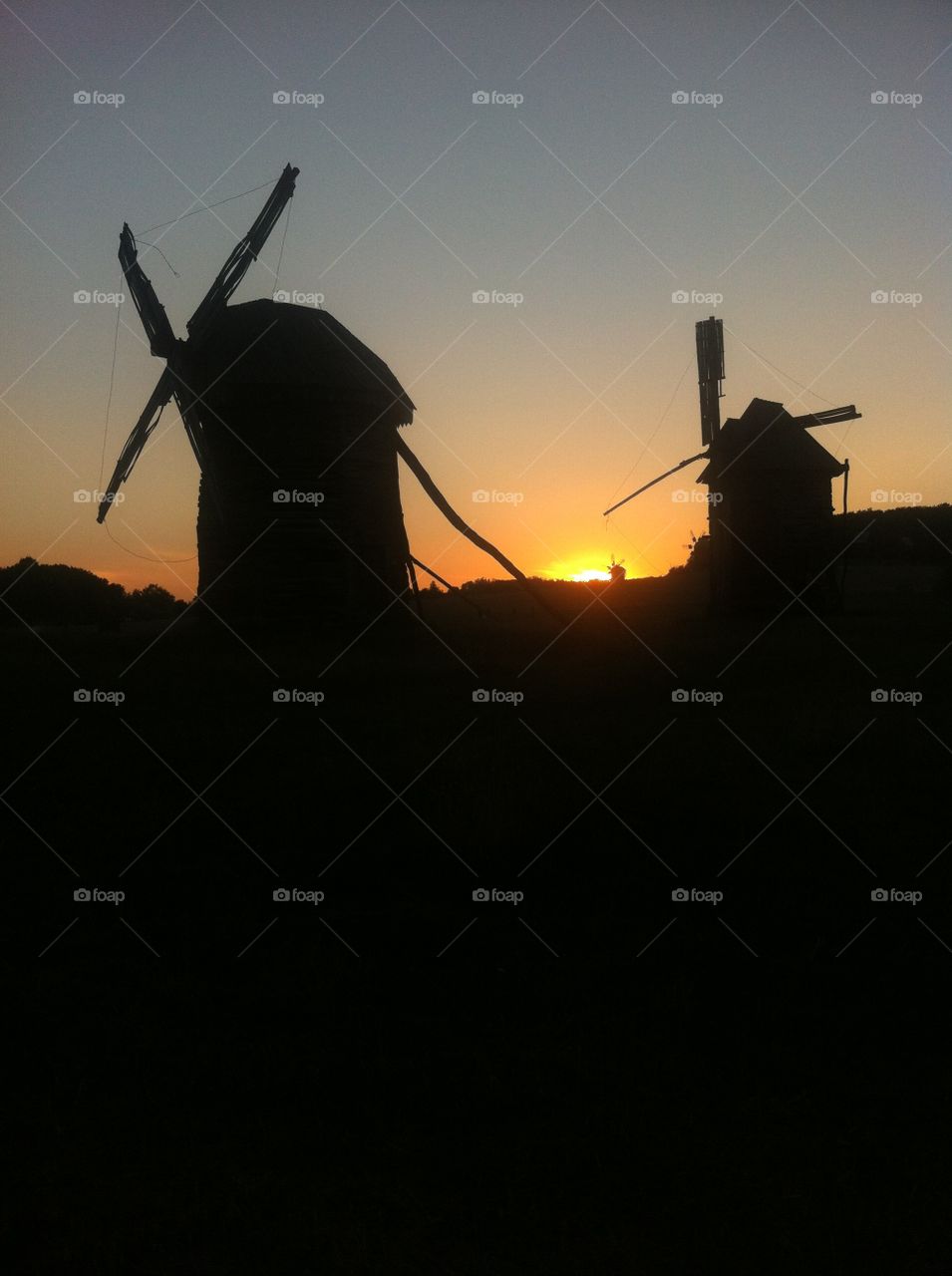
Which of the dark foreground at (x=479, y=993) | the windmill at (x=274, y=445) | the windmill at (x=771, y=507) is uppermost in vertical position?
the windmill at (x=771, y=507)

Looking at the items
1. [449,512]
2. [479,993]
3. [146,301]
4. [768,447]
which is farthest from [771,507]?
[479,993]

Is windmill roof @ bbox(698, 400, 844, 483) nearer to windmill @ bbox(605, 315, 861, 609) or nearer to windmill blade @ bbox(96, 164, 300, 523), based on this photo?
windmill @ bbox(605, 315, 861, 609)

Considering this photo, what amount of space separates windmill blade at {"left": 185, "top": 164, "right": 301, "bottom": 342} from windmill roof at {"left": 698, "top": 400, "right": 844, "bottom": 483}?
14.9m

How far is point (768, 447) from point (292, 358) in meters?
15.3

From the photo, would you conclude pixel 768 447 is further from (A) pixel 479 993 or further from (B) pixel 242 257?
(A) pixel 479 993

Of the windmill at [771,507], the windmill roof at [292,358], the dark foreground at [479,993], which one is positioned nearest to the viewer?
the dark foreground at [479,993]

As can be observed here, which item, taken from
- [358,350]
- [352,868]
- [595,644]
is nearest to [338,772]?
[352,868]

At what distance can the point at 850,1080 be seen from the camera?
14.6 feet

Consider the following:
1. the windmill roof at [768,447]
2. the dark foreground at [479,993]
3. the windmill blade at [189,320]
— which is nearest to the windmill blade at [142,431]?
the windmill blade at [189,320]

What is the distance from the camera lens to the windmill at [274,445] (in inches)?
719

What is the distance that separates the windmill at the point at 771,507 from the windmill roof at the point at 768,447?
0.09 ft

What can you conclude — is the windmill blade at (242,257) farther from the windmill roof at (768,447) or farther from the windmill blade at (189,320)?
the windmill roof at (768,447)

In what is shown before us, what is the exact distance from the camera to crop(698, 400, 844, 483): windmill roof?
27.5 meters

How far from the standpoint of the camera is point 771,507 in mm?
27438
